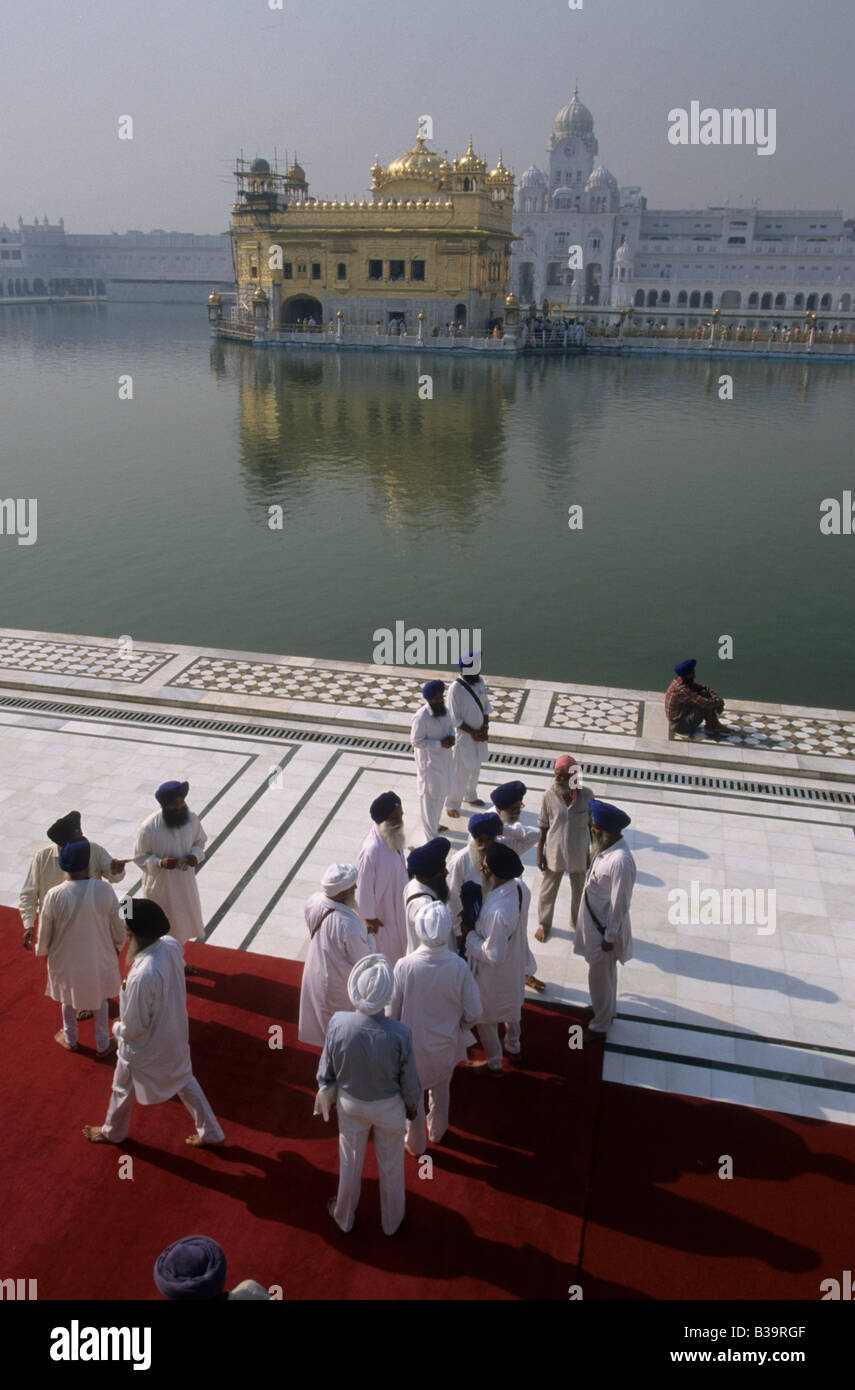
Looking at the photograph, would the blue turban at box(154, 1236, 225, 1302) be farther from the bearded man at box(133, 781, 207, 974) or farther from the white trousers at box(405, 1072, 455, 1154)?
the bearded man at box(133, 781, 207, 974)

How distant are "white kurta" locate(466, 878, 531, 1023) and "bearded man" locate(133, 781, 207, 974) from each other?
57.0 inches

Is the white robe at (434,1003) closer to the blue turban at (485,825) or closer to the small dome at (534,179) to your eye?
the blue turban at (485,825)

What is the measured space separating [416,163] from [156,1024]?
48329 mm

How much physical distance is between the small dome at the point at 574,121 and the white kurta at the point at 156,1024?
7347cm

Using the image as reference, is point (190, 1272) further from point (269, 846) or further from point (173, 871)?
point (269, 846)

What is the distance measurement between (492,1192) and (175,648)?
6.72 m

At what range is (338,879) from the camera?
3867mm

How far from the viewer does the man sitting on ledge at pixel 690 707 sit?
24.2 ft

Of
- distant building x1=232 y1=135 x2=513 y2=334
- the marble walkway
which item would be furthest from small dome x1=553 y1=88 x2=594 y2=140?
the marble walkway

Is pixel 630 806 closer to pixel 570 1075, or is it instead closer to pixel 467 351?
pixel 570 1075

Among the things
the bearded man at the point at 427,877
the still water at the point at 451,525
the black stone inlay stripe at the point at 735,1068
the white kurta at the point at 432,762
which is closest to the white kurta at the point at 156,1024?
the bearded man at the point at 427,877

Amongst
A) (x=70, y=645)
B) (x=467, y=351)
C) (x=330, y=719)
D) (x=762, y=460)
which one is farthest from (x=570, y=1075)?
(x=467, y=351)

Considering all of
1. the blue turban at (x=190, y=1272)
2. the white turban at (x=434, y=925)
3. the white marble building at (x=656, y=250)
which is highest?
the white marble building at (x=656, y=250)

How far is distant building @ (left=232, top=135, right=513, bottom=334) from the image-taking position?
140ft
